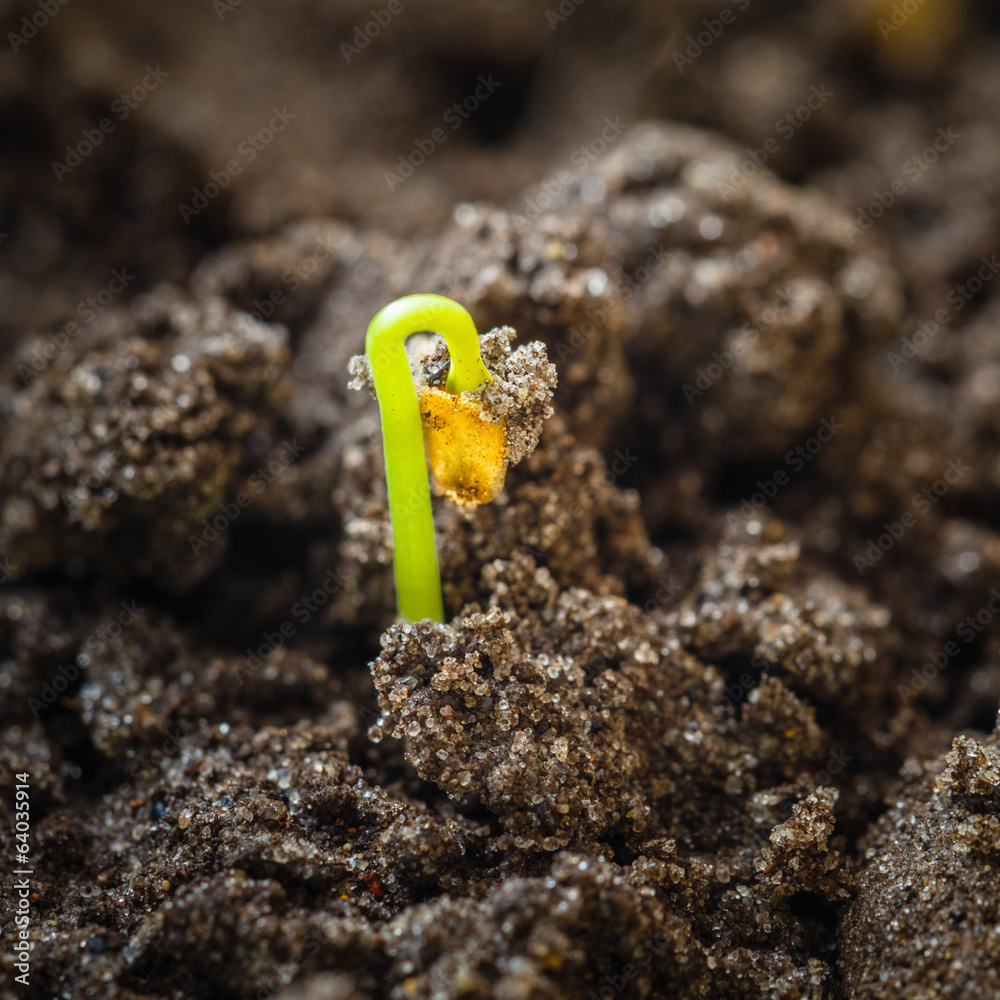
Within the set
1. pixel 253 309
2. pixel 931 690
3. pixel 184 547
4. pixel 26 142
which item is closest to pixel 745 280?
pixel 931 690

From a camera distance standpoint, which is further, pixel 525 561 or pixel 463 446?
pixel 525 561

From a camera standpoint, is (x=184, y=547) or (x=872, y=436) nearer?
(x=184, y=547)

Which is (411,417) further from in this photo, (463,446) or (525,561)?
(525,561)

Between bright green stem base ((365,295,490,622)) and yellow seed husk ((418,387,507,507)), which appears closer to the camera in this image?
bright green stem base ((365,295,490,622))

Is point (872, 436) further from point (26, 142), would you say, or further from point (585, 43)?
point (26, 142)

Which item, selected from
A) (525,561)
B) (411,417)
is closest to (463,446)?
(411,417)
